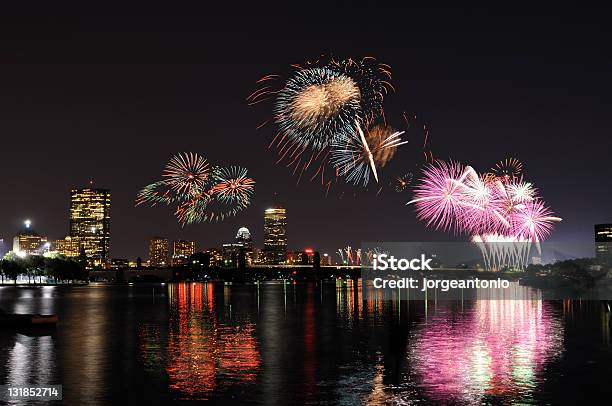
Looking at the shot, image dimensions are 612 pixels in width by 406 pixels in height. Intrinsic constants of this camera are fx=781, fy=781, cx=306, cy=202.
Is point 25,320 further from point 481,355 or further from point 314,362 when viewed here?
point 481,355

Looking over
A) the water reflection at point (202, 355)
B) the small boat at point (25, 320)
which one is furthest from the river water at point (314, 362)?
the small boat at point (25, 320)

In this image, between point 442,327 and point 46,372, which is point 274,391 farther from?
point 442,327

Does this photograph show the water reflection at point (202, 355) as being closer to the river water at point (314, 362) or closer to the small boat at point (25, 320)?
the river water at point (314, 362)

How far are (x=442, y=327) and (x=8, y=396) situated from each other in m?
44.6

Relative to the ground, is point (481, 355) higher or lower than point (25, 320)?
lower

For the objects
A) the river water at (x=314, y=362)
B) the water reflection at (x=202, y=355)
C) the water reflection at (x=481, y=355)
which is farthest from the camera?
the water reflection at (x=202, y=355)

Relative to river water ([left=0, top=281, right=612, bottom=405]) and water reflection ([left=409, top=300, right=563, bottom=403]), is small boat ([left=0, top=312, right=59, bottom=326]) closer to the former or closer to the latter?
river water ([left=0, top=281, right=612, bottom=405])

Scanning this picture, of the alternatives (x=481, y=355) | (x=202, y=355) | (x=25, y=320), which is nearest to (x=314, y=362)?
(x=202, y=355)

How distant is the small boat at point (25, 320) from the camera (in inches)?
2625

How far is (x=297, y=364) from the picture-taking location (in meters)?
43.4

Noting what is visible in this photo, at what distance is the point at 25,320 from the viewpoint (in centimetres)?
6781

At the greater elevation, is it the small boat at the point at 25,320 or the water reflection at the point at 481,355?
the small boat at the point at 25,320

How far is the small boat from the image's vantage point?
66.7 meters

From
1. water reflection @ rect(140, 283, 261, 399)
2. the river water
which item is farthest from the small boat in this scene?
water reflection @ rect(140, 283, 261, 399)
